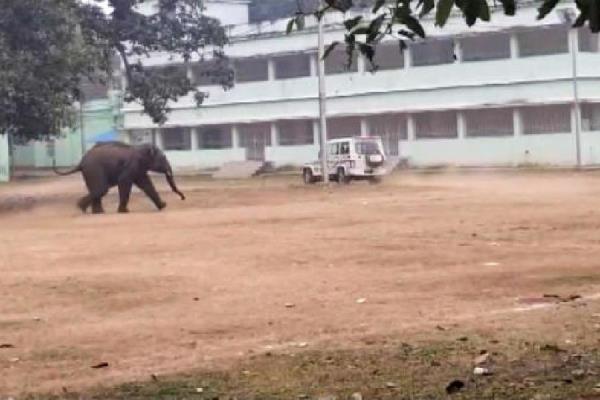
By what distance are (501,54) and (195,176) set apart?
14904 mm

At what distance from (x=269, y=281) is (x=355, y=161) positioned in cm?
2803

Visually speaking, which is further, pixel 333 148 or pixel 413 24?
pixel 333 148

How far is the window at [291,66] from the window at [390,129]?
4767mm

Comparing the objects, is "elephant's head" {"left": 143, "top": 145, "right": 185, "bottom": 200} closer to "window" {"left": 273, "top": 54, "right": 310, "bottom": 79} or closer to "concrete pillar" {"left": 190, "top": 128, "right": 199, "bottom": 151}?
"window" {"left": 273, "top": 54, "right": 310, "bottom": 79}

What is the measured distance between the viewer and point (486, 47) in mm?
52562

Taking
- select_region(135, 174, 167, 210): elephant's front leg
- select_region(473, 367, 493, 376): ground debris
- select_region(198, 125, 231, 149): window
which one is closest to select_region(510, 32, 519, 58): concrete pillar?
select_region(198, 125, 231, 149): window

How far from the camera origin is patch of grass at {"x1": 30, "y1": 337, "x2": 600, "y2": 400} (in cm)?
659

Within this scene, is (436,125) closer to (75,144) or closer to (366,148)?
(366,148)

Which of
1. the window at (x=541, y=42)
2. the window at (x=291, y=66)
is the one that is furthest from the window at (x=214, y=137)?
the window at (x=541, y=42)

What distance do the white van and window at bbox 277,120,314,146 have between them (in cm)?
1637

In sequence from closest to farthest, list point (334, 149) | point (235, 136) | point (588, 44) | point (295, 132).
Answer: point (334, 149), point (588, 44), point (295, 132), point (235, 136)

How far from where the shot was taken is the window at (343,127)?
2271 inches

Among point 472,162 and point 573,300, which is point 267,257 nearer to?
point 573,300

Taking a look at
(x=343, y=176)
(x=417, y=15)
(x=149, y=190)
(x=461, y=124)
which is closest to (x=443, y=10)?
(x=417, y=15)
